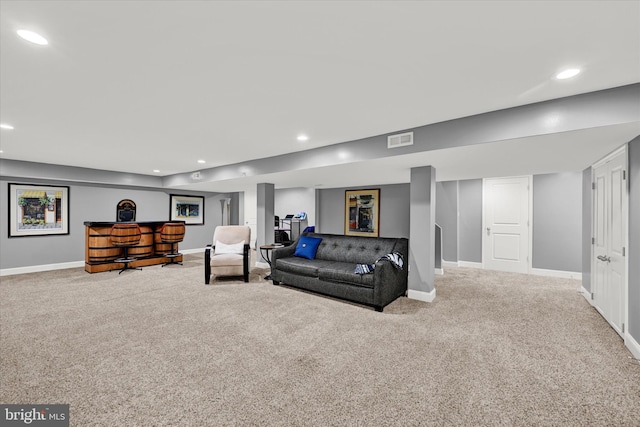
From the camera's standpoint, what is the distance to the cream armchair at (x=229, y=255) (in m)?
4.87

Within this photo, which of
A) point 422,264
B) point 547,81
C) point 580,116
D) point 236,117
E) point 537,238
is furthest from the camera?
point 537,238

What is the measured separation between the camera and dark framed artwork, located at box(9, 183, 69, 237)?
18.5ft

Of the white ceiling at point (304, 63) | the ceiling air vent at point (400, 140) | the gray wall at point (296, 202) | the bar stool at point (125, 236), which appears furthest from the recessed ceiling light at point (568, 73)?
the bar stool at point (125, 236)

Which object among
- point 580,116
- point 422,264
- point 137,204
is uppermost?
point 580,116

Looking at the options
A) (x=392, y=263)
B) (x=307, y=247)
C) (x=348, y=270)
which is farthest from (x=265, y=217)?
(x=392, y=263)

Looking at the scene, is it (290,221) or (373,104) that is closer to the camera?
(373,104)

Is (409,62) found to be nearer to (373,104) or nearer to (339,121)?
(373,104)

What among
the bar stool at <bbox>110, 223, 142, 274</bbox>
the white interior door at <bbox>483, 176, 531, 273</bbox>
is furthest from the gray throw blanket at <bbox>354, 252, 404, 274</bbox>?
the bar stool at <bbox>110, 223, 142, 274</bbox>

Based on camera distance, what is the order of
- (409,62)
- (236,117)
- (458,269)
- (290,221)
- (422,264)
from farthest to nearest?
(290,221) → (458,269) → (422,264) → (236,117) → (409,62)

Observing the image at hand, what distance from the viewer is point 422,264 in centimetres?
401

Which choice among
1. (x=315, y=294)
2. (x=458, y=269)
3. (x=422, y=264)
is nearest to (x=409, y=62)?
(x=422, y=264)

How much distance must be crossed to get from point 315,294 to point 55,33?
151 inches

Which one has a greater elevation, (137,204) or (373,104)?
(373,104)

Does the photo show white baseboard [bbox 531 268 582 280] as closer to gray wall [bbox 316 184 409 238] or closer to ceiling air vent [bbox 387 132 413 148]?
gray wall [bbox 316 184 409 238]
